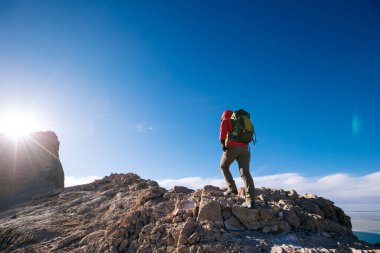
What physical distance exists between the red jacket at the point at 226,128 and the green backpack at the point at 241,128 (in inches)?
3.6

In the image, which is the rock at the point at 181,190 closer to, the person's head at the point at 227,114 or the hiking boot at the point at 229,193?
the hiking boot at the point at 229,193

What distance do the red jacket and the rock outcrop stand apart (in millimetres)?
15729

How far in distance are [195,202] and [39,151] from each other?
19674 mm

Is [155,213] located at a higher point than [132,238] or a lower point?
higher

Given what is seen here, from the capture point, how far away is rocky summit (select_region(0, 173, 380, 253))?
19.8 feet

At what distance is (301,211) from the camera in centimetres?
741

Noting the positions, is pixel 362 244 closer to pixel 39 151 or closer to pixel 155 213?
pixel 155 213

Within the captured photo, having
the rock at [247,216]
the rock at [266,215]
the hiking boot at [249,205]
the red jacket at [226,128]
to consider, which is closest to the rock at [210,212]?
the rock at [247,216]

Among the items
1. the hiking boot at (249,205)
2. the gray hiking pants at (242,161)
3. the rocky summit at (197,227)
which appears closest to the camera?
the rocky summit at (197,227)

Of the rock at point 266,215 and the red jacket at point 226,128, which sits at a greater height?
the red jacket at point 226,128

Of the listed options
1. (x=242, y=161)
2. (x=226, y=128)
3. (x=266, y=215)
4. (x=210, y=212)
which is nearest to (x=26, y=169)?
(x=210, y=212)

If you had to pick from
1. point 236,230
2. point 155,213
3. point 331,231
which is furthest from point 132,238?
point 331,231

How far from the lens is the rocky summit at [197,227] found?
6.04 meters

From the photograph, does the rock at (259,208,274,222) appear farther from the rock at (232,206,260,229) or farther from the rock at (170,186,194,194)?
the rock at (170,186,194,194)
